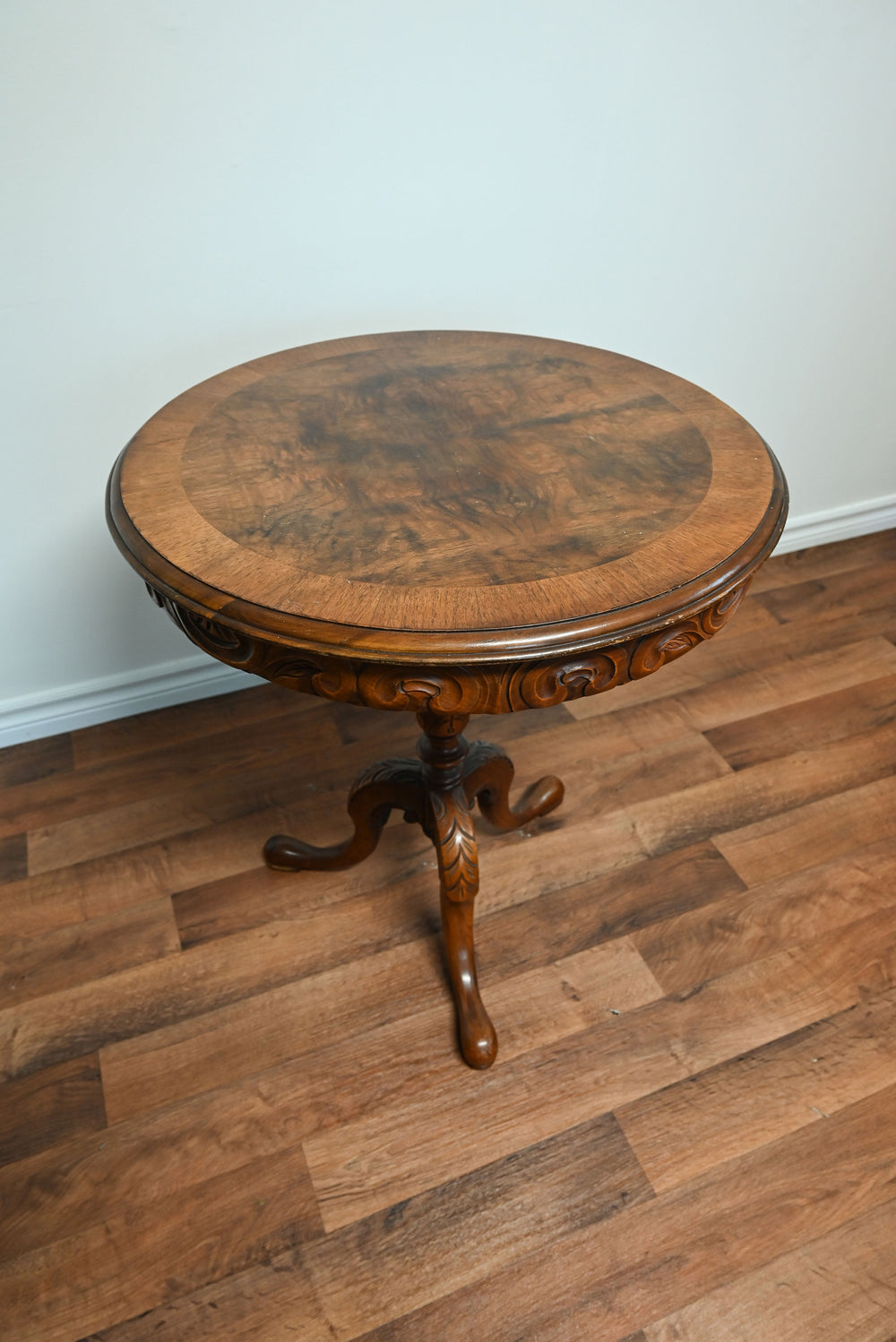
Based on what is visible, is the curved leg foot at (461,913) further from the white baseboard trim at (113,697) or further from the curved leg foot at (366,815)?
the white baseboard trim at (113,697)

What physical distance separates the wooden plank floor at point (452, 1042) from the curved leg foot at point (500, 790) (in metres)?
0.05

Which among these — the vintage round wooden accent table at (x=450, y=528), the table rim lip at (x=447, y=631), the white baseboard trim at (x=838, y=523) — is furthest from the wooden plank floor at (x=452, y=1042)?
the table rim lip at (x=447, y=631)

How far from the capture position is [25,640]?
5.61ft

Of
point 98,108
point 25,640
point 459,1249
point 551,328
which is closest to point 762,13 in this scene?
point 551,328

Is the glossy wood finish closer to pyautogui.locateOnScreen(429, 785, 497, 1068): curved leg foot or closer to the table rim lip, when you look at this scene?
pyautogui.locateOnScreen(429, 785, 497, 1068): curved leg foot

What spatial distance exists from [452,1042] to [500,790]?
399 millimetres

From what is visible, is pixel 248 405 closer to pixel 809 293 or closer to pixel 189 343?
pixel 189 343

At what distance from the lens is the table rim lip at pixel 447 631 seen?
78 cm

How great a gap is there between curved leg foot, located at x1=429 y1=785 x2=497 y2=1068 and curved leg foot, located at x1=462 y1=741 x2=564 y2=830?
9 centimetres

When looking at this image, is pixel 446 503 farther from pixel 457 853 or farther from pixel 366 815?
pixel 366 815

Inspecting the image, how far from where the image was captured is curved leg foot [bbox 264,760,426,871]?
1.37 metres

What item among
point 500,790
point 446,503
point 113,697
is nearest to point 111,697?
point 113,697

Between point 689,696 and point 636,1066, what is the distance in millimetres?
845

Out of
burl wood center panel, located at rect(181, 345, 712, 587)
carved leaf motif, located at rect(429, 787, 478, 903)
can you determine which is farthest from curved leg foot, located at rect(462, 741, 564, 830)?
burl wood center panel, located at rect(181, 345, 712, 587)
